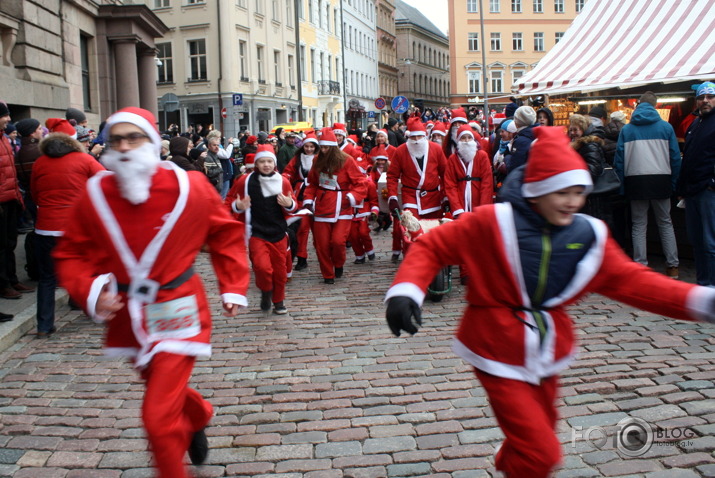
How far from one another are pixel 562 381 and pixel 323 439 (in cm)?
191

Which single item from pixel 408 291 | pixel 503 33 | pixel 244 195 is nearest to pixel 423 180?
pixel 244 195

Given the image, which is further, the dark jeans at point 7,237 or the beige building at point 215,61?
the beige building at point 215,61

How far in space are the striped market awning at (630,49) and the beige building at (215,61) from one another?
27795mm

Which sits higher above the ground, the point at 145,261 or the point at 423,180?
the point at 423,180

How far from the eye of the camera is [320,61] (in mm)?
59438

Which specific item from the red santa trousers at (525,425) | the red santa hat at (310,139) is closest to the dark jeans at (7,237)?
the red santa hat at (310,139)

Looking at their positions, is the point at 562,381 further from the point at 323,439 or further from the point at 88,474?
the point at 88,474

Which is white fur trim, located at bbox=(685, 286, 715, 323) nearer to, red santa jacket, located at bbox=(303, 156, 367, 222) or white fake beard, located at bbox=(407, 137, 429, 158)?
white fake beard, located at bbox=(407, 137, 429, 158)

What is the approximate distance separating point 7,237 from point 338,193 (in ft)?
13.6

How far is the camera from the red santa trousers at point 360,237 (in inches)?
441

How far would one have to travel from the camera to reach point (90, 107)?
2028cm

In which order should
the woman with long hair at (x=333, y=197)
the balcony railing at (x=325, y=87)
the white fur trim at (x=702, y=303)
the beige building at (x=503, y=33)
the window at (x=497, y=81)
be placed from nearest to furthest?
the white fur trim at (x=702, y=303)
the woman with long hair at (x=333, y=197)
the balcony railing at (x=325, y=87)
the beige building at (x=503, y=33)
the window at (x=497, y=81)

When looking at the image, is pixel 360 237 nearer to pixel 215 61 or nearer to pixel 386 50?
pixel 215 61

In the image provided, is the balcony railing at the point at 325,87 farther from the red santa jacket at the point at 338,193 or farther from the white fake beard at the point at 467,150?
the white fake beard at the point at 467,150
